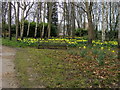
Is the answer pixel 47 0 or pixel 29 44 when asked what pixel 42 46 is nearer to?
pixel 29 44

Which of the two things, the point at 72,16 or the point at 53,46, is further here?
the point at 72,16

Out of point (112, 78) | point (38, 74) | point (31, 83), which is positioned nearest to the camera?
point (31, 83)

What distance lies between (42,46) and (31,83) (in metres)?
8.73

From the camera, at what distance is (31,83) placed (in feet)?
15.1

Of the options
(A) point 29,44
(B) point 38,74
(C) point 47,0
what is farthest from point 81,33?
(B) point 38,74

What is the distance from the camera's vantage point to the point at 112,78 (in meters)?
4.92

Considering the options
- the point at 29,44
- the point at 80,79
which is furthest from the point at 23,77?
the point at 29,44

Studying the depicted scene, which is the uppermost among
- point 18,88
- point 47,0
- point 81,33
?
point 47,0

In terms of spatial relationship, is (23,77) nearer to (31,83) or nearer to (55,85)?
(31,83)

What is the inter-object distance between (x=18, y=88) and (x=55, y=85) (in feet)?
2.87

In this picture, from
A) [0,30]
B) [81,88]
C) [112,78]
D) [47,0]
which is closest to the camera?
[81,88]

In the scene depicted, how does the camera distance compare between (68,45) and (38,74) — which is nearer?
(38,74)

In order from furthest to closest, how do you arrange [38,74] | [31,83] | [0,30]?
[0,30]
[38,74]
[31,83]

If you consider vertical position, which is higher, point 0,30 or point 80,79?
point 0,30
